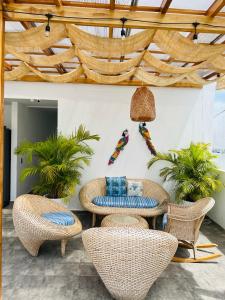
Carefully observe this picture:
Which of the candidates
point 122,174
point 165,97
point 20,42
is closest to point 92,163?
point 122,174

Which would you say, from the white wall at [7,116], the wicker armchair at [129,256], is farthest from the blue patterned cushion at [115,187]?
the white wall at [7,116]

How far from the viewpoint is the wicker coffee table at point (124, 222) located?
4174 millimetres

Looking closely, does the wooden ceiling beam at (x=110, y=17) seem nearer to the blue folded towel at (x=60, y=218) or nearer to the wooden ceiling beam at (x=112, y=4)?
the wooden ceiling beam at (x=112, y=4)

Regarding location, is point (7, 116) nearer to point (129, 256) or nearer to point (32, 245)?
point (32, 245)

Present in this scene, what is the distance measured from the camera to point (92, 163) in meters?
6.35

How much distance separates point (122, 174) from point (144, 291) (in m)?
3.70

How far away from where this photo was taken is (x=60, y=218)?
4.06m

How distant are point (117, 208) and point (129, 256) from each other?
2.52 meters

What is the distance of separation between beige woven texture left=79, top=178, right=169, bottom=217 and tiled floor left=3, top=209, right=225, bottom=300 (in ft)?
3.50

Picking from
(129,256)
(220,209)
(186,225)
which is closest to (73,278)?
(129,256)

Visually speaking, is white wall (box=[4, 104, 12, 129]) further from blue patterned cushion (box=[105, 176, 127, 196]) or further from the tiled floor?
the tiled floor

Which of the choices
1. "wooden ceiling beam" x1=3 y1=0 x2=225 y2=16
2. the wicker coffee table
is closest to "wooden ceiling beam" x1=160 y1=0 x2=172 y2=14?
"wooden ceiling beam" x1=3 y1=0 x2=225 y2=16

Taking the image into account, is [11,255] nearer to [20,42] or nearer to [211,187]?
[20,42]

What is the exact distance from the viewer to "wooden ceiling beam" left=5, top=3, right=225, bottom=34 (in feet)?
8.84
